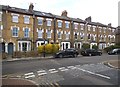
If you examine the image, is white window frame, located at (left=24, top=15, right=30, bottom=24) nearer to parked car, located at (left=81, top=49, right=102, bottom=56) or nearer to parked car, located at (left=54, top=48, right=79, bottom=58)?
parked car, located at (left=54, top=48, right=79, bottom=58)

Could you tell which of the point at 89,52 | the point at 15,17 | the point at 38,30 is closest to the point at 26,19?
the point at 15,17

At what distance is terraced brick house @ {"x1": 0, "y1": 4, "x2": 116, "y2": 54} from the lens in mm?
38312

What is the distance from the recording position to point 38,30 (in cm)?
4366

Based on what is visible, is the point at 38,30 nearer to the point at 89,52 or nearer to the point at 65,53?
the point at 65,53

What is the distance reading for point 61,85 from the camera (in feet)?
43.8

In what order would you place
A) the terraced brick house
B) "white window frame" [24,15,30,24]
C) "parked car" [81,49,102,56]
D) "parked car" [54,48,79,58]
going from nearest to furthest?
"parked car" [54,48,79,58], the terraced brick house, "parked car" [81,49,102,56], "white window frame" [24,15,30,24]

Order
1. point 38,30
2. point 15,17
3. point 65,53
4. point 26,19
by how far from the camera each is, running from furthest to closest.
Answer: point 38,30 → point 26,19 → point 15,17 → point 65,53

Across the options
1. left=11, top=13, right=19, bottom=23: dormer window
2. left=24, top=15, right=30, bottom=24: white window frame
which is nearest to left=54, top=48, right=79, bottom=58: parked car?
left=24, top=15, right=30, bottom=24: white window frame

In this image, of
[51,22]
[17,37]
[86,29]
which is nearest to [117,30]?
[86,29]

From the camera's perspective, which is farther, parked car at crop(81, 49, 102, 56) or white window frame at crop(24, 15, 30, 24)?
white window frame at crop(24, 15, 30, 24)

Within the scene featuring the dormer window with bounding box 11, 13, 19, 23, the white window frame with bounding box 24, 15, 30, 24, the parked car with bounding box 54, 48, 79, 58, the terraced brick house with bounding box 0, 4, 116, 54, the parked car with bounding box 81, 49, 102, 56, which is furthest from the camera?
the white window frame with bounding box 24, 15, 30, 24

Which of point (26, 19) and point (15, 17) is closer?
point (15, 17)

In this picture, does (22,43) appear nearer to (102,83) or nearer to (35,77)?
(35,77)

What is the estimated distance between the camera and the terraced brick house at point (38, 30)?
38.3 meters
